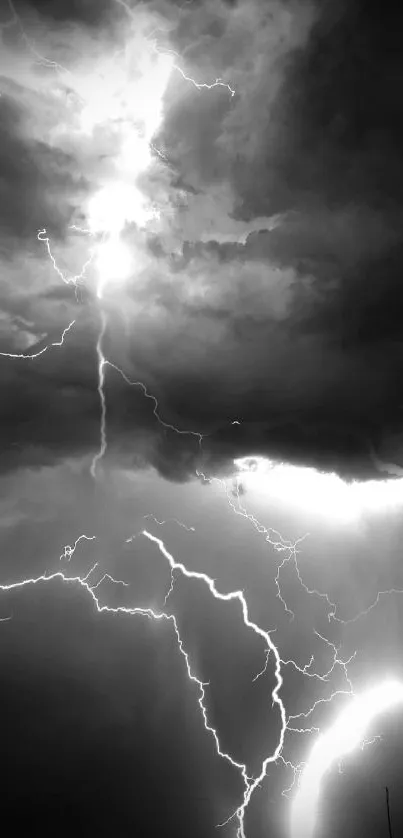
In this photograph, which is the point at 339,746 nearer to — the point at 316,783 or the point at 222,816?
the point at 316,783

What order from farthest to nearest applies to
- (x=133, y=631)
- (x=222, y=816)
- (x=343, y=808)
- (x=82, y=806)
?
(x=133, y=631)
(x=82, y=806)
(x=222, y=816)
(x=343, y=808)

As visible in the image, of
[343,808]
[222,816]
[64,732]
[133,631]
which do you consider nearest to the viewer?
[343,808]

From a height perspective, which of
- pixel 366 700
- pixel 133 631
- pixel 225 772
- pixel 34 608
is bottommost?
pixel 225 772

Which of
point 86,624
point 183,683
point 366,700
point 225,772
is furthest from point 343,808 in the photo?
point 86,624

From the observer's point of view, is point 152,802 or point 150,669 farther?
point 150,669

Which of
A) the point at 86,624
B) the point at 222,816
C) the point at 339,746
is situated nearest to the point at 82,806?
the point at 222,816

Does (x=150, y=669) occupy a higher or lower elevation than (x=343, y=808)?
higher

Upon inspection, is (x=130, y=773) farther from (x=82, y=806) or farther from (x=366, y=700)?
(x=366, y=700)
